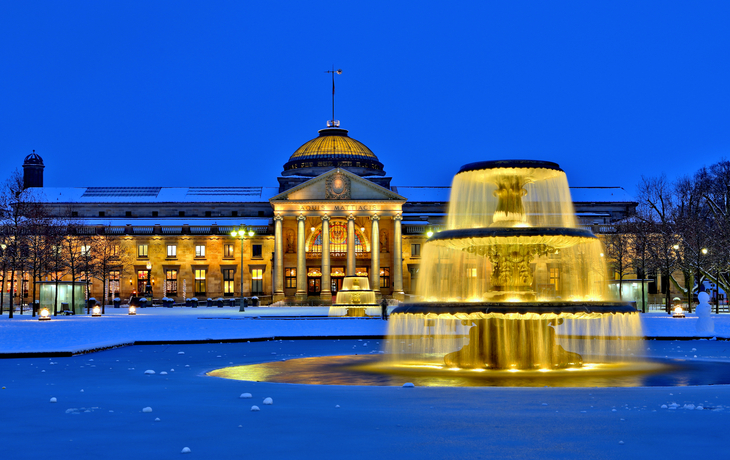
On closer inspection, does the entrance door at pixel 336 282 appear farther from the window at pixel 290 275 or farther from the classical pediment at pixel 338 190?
the classical pediment at pixel 338 190

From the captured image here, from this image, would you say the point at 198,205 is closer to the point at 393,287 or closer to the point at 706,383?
the point at 393,287

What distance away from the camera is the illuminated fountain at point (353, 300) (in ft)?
154

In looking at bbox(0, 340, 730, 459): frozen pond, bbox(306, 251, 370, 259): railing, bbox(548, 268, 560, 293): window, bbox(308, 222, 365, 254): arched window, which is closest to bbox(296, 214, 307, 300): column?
bbox(306, 251, 370, 259): railing

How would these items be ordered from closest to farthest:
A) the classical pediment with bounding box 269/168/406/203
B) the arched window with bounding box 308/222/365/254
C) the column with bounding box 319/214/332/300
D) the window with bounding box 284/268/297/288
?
the column with bounding box 319/214/332/300 → the classical pediment with bounding box 269/168/406/203 → the window with bounding box 284/268/297/288 → the arched window with bounding box 308/222/365/254

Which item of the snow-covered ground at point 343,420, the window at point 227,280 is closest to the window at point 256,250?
the window at point 227,280

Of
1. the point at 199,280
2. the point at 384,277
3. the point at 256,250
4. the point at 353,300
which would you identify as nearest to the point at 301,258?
the point at 256,250

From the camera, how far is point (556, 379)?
14.8 meters

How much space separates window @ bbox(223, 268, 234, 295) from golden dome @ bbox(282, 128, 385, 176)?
15999 millimetres

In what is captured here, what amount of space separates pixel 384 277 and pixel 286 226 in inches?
505

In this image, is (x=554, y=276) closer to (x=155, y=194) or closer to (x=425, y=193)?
(x=425, y=193)

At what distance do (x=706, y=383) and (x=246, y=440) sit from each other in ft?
28.9

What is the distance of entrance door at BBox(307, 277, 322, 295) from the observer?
3765 inches

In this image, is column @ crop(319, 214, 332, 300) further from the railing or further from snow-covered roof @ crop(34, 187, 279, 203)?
snow-covered roof @ crop(34, 187, 279, 203)

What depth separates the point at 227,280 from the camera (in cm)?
9788
